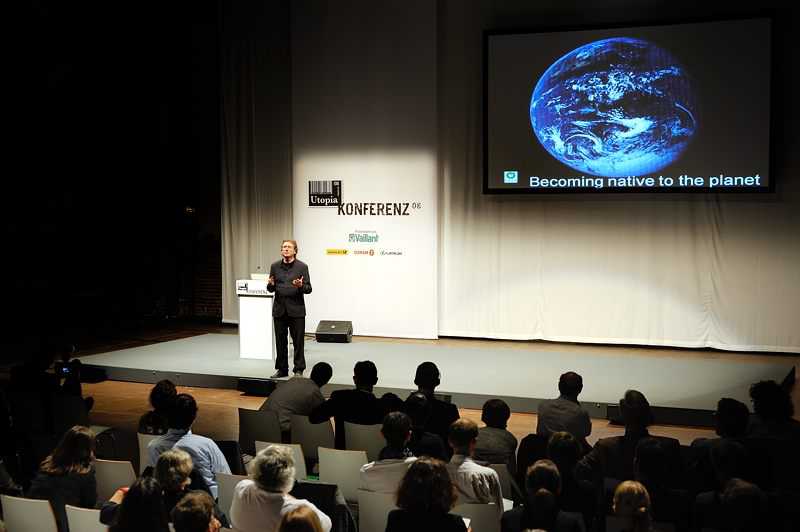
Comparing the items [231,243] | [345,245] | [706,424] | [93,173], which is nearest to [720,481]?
[706,424]

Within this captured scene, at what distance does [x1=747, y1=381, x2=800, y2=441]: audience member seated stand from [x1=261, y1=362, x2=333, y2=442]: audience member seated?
268 centimetres

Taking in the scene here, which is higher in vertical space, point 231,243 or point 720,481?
point 231,243

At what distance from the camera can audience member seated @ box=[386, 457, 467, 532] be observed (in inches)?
122

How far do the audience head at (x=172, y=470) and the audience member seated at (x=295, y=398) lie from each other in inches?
77.6

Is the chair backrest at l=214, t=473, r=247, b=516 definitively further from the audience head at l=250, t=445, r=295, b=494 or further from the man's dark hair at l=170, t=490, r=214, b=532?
the man's dark hair at l=170, t=490, r=214, b=532

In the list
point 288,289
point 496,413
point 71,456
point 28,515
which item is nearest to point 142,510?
point 28,515

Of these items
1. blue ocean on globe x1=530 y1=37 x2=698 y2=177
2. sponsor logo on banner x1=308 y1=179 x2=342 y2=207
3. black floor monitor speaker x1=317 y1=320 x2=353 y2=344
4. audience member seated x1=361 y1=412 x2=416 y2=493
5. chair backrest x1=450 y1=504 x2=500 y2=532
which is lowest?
black floor monitor speaker x1=317 y1=320 x2=353 y2=344

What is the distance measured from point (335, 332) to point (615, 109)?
15.1ft

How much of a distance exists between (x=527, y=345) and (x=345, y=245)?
3.00 m

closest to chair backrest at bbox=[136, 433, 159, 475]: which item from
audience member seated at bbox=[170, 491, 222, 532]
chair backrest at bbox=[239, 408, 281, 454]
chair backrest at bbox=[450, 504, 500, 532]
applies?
chair backrest at bbox=[239, 408, 281, 454]

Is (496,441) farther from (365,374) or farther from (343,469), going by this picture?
(365,374)

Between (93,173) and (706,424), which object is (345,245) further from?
(706,424)

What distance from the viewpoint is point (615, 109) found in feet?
35.7

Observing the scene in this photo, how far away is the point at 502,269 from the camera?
38.8 ft
